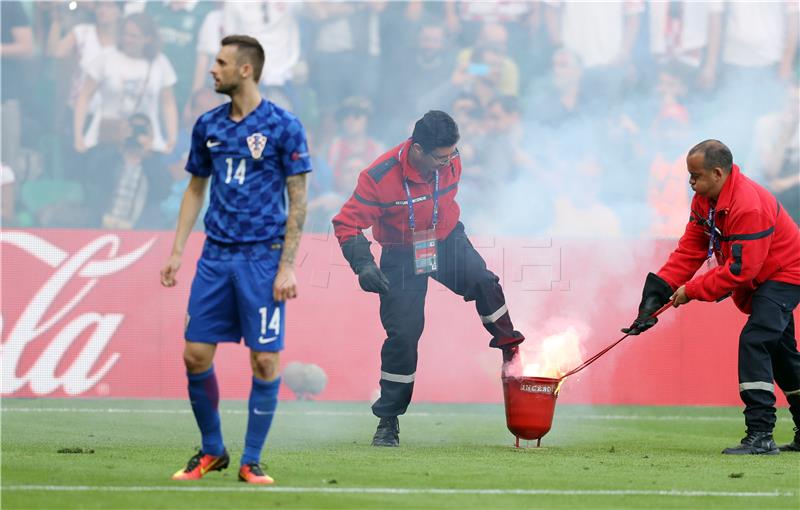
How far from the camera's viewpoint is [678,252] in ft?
25.9

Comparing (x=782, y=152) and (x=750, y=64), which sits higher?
(x=750, y=64)

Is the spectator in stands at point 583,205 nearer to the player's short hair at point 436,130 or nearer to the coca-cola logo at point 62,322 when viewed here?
the coca-cola logo at point 62,322

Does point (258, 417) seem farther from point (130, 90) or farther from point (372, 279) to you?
point (130, 90)

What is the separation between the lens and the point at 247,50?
5.70m

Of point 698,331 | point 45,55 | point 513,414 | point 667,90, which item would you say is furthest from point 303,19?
point 513,414

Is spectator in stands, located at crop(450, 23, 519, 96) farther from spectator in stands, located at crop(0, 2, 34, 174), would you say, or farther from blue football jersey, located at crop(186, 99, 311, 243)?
blue football jersey, located at crop(186, 99, 311, 243)

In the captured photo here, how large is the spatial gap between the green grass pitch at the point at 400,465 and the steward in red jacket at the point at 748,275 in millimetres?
467

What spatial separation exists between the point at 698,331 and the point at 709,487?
6892 mm

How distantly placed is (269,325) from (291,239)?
0.40 metres

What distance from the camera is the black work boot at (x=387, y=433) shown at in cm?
799

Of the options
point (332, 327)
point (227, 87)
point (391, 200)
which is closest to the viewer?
point (227, 87)

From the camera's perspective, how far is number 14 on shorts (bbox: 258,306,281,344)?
221 inches

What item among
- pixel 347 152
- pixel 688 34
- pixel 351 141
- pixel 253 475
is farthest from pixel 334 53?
pixel 253 475

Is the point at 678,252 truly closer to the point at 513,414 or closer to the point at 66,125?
the point at 513,414
